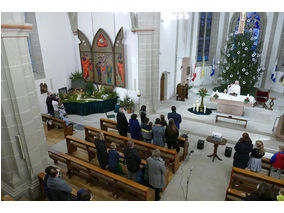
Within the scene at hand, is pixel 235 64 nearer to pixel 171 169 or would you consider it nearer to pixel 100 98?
pixel 100 98

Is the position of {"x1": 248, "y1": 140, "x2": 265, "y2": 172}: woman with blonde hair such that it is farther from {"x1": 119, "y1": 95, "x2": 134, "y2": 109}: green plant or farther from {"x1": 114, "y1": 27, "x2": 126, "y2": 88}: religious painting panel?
{"x1": 114, "y1": 27, "x2": 126, "y2": 88}: religious painting panel

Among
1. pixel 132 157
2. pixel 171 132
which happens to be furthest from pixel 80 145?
pixel 171 132

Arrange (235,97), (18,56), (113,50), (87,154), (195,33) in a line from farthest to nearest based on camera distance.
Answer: (195,33) → (113,50) → (235,97) → (87,154) → (18,56)

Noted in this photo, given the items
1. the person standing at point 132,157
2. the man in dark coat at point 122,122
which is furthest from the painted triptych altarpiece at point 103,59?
the person standing at point 132,157

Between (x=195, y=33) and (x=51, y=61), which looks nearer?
(x=51, y=61)

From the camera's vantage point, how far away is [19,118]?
177 inches

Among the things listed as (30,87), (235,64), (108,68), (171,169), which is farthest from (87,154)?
(235,64)

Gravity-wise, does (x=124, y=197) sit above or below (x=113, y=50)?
below

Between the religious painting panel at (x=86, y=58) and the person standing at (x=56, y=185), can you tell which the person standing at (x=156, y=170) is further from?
the religious painting panel at (x=86, y=58)

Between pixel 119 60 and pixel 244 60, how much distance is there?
816 cm

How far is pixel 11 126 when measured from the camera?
4480 mm

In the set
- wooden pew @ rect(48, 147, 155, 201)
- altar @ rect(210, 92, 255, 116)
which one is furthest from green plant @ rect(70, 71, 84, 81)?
altar @ rect(210, 92, 255, 116)

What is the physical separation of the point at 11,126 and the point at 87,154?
3207 mm

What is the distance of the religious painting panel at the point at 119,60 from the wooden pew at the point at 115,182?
6157 mm
